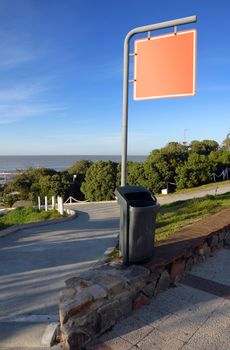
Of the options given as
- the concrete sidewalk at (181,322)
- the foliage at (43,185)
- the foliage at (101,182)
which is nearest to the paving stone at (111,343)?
the concrete sidewalk at (181,322)

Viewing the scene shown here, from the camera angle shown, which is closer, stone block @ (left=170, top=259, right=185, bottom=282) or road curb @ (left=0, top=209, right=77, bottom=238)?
stone block @ (left=170, top=259, right=185, bottom=282)

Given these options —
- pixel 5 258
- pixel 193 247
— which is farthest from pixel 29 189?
pixel 193 247

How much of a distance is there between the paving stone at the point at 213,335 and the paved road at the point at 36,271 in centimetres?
137

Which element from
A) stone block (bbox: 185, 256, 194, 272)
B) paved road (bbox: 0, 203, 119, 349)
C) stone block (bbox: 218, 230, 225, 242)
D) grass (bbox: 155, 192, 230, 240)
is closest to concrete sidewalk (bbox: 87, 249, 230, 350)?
stone block (bbox: 185, 256, 194, 272)

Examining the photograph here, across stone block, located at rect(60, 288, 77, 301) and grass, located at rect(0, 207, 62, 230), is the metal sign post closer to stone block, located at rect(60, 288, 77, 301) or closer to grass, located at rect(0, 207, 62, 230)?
stone block, located at rect(60, 288, 77, 301)

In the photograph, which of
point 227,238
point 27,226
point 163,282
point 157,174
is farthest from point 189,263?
point 157,174

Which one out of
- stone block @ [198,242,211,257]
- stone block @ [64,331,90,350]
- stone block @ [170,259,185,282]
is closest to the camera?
stone block @ [64,331,90,350]

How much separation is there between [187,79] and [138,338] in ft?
9.65

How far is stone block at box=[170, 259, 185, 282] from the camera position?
388 centimetres

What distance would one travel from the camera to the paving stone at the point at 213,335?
2755mm

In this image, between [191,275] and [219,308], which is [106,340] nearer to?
[219,308]

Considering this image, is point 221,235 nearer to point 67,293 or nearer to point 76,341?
point 67,293

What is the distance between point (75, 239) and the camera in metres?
9.03

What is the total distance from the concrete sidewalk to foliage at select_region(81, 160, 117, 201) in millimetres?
28899
